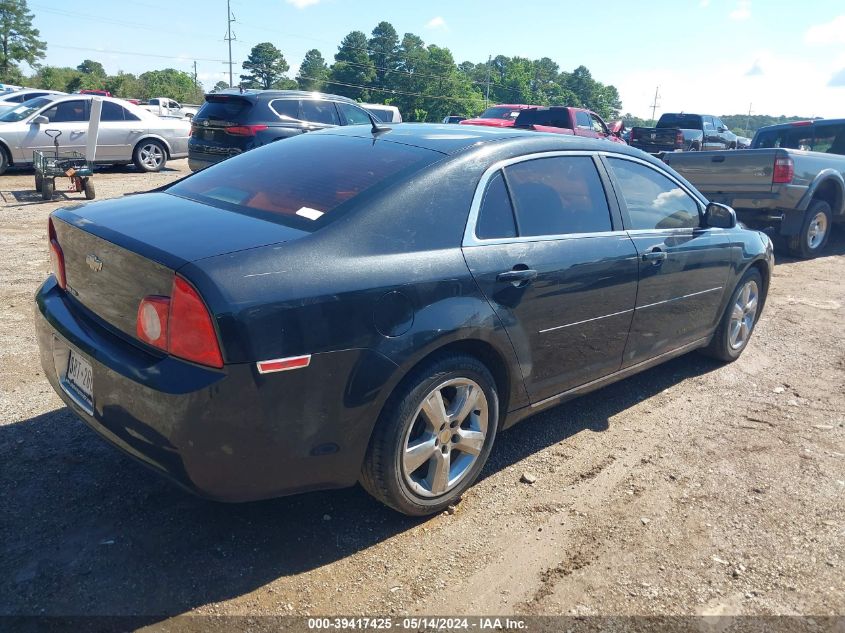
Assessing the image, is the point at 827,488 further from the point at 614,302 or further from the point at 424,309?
the point at 424,309

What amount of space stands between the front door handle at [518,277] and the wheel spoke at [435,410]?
607mm

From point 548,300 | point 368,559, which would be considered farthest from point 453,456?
point 548,300

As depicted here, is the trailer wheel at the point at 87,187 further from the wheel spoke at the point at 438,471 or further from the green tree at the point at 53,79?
the green tree at the point at 53,79

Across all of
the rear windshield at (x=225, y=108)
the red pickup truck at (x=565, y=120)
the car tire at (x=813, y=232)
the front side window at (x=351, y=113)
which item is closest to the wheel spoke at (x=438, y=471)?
the car tire at (x=813, y=232)

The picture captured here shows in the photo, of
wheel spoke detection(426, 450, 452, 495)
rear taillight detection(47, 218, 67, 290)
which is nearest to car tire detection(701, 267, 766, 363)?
wheel spoke detection(426, 450, 452, 495)

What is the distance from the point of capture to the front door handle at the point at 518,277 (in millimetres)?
3100

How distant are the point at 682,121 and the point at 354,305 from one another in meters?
24.9

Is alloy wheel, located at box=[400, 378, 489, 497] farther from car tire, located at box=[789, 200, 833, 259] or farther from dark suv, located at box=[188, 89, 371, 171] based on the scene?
dark suv, located at box=[188, 89, 371, 171]

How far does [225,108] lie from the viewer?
11.6 m

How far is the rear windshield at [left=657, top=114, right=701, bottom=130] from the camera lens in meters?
24.0

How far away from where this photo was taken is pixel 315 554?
9.16ft

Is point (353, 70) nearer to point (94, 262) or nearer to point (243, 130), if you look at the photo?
point (243, 130)

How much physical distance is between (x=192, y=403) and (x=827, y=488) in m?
3.20

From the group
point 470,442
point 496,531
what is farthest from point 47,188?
point 496,531
